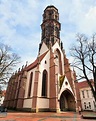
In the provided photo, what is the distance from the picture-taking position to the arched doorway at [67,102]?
2459 cm

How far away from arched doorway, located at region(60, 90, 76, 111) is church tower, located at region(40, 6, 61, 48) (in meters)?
14.2

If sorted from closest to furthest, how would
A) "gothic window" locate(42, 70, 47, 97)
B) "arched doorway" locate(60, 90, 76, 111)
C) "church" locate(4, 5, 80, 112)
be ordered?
"church" locate(4, 5, 80, 112) → "gothic window" locate(42, 70, 47, 97) → "arched doorway" locate(60, 90, 76, 111)

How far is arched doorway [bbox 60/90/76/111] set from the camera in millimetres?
24591

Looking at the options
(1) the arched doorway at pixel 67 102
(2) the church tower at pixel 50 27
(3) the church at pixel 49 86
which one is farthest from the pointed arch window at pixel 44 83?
(2) the church tower at pixel 50 27

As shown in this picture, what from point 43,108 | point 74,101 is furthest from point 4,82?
point 74,101

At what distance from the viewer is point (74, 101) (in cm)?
2428

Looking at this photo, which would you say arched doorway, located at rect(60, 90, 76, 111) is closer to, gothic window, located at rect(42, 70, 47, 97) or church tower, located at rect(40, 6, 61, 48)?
gothic window, located at rect(42, 70, 47, 97)

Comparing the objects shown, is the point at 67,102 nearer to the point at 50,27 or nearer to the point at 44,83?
the point at 44,83

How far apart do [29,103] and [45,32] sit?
21.6 m

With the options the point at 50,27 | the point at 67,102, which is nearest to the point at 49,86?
the point at 67,102

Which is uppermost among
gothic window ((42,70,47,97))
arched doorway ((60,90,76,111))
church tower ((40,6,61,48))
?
church tower ((40,6,61,48))

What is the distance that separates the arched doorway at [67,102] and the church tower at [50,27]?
1418 cm

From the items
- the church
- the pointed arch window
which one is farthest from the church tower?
the pointed arch window

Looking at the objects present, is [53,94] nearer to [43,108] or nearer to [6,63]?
[43,108]
